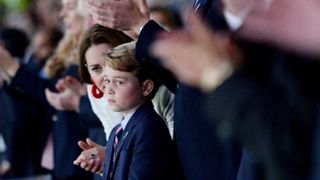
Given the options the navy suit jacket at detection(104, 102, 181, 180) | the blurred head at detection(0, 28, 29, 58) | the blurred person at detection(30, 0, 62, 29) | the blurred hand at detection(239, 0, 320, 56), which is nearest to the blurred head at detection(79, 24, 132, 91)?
the navy suit jacket at detection(104, 102, 181, 180)

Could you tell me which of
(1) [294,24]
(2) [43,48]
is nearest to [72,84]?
(2) [43,48]

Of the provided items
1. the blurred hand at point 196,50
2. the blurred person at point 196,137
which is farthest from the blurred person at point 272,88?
the blurred person at point 196,137

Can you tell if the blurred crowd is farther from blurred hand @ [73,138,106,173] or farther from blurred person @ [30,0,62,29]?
blurred person @ [30,0,62,29]

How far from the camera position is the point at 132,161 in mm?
4000

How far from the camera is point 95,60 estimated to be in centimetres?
482

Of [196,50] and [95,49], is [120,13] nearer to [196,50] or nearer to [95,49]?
[95,49]

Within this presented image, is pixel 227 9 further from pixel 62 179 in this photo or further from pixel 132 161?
pixel 62 179

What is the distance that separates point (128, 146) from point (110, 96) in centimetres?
29

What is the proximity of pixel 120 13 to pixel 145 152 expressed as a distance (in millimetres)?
541

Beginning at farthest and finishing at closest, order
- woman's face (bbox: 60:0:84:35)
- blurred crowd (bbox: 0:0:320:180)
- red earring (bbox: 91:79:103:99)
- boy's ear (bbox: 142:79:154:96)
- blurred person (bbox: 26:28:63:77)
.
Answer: blurred person (bbox: 26:28:63:77) → woman's face (bbox: 60:0:84:35) → red earring (bbox: 91:79:103:99) → boy's ear (bbox: 142:79:154:96) → blurred crowd (bbox: 0:0:320:180)

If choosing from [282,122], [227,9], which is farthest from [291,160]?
[227,9]

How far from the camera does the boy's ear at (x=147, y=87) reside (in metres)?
4.22

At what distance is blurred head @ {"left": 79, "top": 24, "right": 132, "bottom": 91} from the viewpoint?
4.64m

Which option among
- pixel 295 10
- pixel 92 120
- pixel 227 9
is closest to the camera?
pixel 295 10
